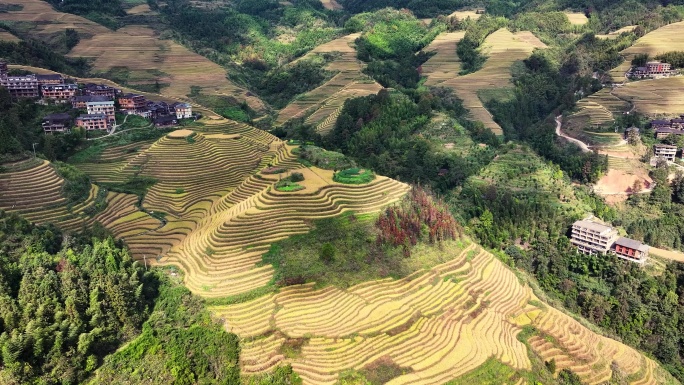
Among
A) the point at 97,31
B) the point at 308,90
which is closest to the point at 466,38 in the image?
the point at 308,90

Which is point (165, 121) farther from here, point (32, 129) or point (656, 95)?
point (656, 95)

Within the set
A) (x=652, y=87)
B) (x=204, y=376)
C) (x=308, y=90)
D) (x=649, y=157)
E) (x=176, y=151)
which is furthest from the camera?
(x=308, y=90)

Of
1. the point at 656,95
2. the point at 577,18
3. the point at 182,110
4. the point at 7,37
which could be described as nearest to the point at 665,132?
the point at 656,95

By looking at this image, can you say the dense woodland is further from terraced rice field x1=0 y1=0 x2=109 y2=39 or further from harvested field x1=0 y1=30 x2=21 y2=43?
terraced rice field x1=0 y1=0 x2=109 y2=39

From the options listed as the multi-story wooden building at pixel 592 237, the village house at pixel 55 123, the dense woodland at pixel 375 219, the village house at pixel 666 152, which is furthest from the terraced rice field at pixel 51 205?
the village house at pixel 666 152

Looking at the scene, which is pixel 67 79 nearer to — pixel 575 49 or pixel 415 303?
pixel 415 303

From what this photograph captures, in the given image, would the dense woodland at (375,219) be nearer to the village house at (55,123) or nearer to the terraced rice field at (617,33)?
the village house at (55,123)
